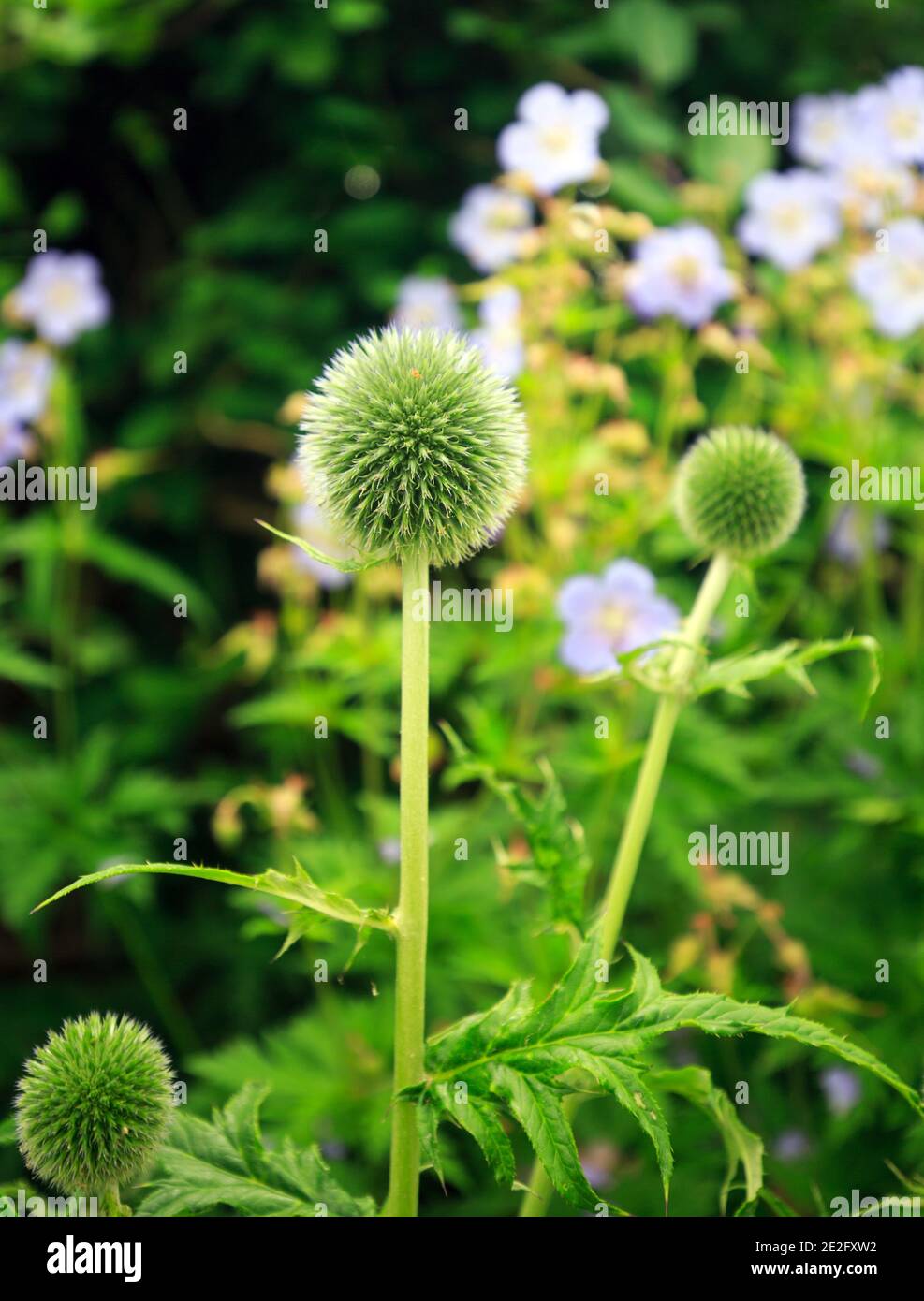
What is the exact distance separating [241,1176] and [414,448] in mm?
836

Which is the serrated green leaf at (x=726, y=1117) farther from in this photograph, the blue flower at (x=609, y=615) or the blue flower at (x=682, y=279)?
Result: the blue flower at (x=682, y=279)

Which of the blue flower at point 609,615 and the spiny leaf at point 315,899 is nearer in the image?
the spiny leaf at point 315,899

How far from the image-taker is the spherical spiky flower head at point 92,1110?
123 centimetres

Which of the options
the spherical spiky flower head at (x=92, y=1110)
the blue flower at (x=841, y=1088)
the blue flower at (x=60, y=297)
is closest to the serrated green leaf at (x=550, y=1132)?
the spherical spiky flower head at (x=92, y=1110)

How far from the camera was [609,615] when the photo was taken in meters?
2.21

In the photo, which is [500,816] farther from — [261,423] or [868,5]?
[868,5]

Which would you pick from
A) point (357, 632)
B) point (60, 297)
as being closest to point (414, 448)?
point (357, 632)

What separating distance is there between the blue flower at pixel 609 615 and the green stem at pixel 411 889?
0.92 m

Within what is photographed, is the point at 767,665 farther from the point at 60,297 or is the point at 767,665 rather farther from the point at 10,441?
the point at 60,297

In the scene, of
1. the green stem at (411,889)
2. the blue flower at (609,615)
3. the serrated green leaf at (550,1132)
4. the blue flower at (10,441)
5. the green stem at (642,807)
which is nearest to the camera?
the serrated green leaf at (550,1132)

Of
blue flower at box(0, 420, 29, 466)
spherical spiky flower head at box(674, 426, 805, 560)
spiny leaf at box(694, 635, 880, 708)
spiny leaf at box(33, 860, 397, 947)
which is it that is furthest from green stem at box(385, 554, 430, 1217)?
blue flower at box(0, 420, 29, 466)

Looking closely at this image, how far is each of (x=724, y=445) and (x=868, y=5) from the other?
84.6 inches

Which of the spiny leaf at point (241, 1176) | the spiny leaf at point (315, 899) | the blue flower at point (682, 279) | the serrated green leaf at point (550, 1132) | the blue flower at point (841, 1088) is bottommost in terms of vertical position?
the blue flower at point (841, 1088)
